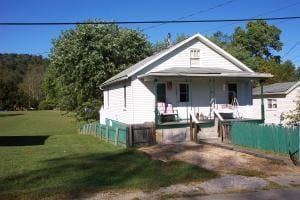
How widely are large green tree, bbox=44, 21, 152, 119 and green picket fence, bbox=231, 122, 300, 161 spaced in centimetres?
1809

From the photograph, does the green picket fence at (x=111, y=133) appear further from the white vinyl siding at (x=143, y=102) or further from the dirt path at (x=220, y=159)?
the dirt path at (x=220, y=159)

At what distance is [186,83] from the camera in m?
25.0

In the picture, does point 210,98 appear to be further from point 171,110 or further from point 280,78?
point 280,78

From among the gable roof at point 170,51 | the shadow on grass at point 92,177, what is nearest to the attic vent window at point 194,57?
the gable roof at point 170,51

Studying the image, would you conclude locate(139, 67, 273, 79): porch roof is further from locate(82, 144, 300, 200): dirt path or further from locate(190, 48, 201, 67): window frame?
locate(82, 144, 300, 200): dirt path

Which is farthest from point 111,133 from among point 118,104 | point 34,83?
point 34,83

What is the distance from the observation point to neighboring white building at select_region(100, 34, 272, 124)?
2355 centimetres

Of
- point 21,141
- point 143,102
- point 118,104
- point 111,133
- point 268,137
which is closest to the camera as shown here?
point 268,137

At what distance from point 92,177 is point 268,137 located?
837 cm

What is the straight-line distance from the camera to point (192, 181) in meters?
12.0

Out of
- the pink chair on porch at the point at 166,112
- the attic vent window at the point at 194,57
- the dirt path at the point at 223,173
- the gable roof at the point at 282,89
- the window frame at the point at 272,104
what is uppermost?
the attic vent window at the point at 194,57

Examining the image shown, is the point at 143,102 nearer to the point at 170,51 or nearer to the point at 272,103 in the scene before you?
the point at 170,51

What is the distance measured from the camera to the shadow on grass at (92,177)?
10781 mm

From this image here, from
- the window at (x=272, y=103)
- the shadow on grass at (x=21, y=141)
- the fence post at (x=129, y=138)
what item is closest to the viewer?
the fence post at (x=129, y=138)
